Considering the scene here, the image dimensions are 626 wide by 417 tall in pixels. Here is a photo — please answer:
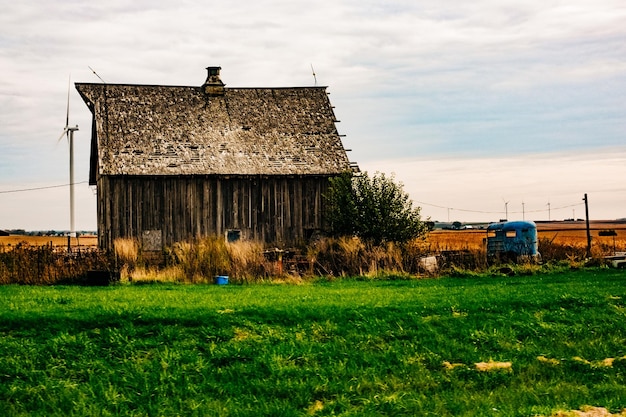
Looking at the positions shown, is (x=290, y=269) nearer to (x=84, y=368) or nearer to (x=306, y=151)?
(x=306, y=151)

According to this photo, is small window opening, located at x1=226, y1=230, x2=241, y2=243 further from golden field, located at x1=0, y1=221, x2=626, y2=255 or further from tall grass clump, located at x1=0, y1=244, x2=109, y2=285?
tall grass clump, located at x1=0, y1=244, x2=109, y2=285

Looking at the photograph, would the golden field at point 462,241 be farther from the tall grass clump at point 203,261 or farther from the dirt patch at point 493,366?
the dirt patch at point 493,366

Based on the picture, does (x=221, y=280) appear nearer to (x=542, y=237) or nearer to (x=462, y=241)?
(x=462, y=241)

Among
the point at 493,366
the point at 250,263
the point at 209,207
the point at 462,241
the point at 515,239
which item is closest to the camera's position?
the point at 493,366

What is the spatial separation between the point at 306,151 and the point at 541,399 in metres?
30.2

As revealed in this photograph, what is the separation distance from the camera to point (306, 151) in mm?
42781

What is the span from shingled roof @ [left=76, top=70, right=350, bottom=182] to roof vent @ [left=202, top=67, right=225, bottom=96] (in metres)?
0.18

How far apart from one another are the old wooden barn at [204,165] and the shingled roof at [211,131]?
54 millimetres

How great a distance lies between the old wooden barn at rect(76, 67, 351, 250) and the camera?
130ft

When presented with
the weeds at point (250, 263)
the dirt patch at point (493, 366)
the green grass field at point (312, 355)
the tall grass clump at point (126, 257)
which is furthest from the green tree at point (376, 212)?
the dirt patch at point (493, 366)

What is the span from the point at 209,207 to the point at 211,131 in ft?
16.1

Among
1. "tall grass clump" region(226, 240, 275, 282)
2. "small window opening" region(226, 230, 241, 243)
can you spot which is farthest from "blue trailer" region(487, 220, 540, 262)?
"tall grass clump" region(226, 240, 275, 282)

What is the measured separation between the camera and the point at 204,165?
40.7 metres

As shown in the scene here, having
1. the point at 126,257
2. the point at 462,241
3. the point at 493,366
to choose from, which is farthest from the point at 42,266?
the point at 462,241
